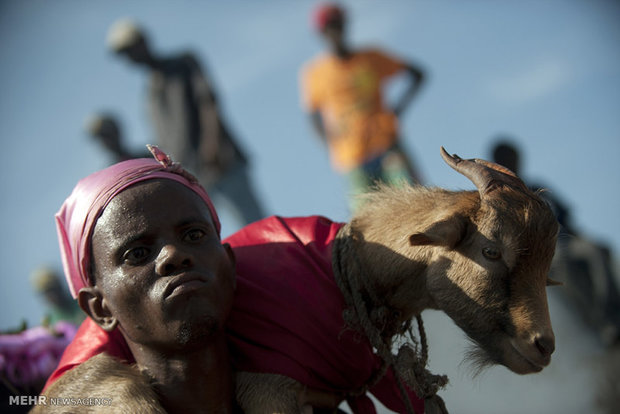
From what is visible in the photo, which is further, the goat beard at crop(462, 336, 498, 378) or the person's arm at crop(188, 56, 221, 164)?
the person's arm at crop(188, 56, 221, 164)

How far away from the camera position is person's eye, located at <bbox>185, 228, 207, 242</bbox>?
2.96 meters

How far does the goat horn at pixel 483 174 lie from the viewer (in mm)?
2863

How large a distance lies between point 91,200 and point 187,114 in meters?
4.69

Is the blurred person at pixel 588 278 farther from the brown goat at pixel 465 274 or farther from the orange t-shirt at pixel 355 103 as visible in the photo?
the brown goat at pixel 465 274

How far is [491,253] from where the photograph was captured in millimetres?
Result: 2820

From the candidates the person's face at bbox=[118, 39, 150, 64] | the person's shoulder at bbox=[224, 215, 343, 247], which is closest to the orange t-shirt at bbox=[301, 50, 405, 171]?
the person's face at bbox=[118, 39, 150, 64]

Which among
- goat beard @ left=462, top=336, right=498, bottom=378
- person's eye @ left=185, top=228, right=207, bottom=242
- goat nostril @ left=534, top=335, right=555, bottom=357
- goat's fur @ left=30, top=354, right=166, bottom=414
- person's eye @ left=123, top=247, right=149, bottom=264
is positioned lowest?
goat's fur @ left=30, top=354, right=166, bottom=414

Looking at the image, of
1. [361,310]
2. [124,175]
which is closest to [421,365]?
[361,310]

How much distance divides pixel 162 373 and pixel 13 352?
53.3 inches

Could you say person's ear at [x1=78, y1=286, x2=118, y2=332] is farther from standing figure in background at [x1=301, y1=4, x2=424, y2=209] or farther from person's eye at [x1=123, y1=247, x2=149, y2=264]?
standing figure in background at [x1=301, y1=4, x2=424, y2=209]

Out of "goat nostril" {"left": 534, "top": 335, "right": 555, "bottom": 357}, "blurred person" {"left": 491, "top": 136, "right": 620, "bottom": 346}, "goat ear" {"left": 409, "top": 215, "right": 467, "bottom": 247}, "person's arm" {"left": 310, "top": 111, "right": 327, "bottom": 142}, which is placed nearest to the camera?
Result: "goat nostril" {"left": 534, "top": 335, "right": 555, "bottom": 357}

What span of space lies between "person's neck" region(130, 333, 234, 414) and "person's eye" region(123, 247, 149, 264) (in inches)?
15.8

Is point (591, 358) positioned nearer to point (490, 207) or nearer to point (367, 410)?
point (367, 410)

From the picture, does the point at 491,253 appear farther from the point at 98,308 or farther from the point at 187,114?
the point at 187,114
